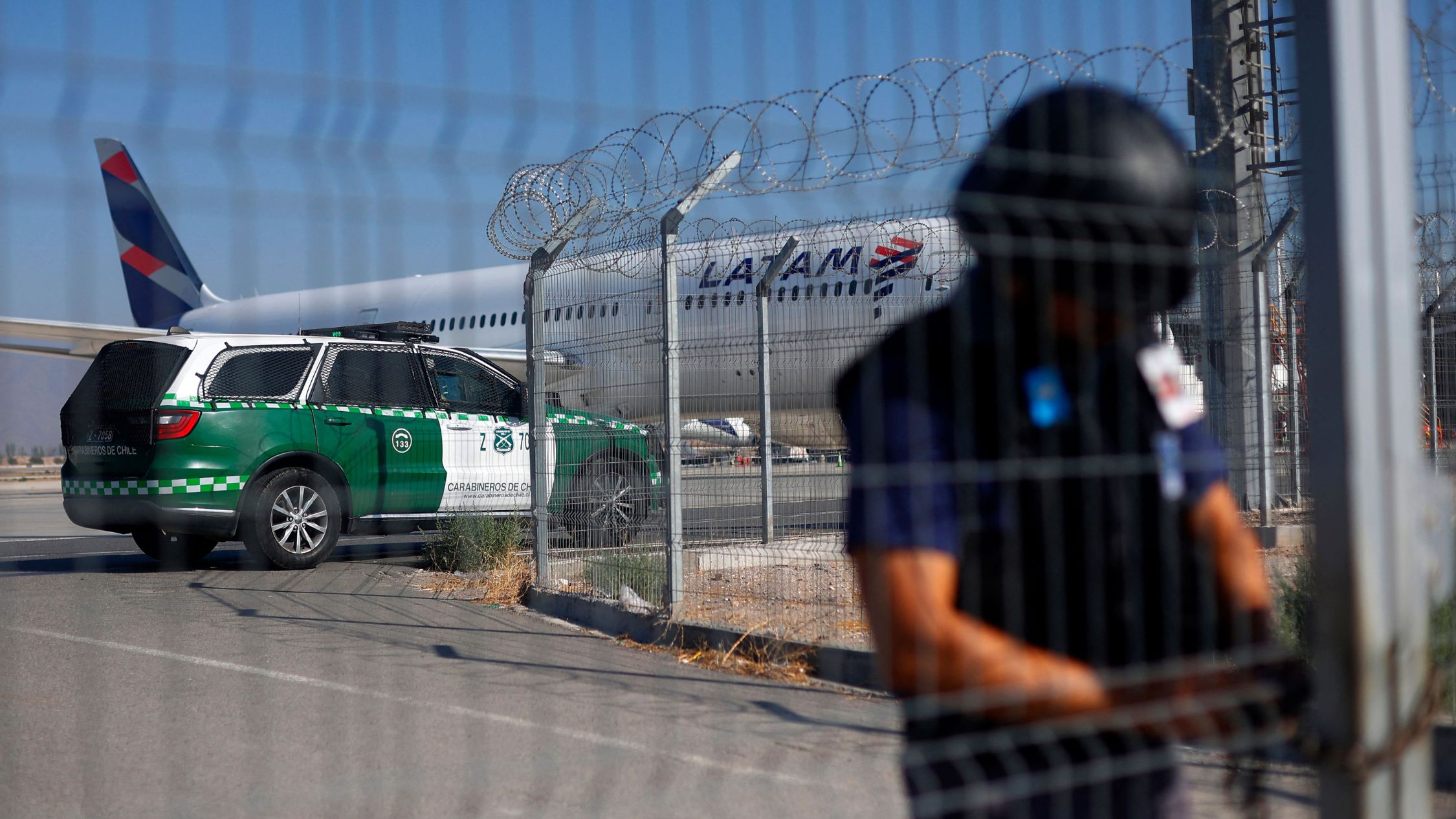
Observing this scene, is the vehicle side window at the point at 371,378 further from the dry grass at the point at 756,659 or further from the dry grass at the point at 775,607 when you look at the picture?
the dry grass at the point at 756,659

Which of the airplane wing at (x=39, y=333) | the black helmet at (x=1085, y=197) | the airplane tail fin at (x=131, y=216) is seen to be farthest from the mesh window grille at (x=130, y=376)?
the black helmet at (x=1085, y=197)

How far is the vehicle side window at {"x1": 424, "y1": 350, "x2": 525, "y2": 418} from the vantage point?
32.4ft

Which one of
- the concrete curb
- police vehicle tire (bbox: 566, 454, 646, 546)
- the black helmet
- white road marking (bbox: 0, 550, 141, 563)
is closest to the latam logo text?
police vehicle tire (bbox: 566, 454, 646, 546)

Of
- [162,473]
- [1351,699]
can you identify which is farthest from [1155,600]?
[162,473]

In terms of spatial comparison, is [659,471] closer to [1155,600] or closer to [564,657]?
[564,657]

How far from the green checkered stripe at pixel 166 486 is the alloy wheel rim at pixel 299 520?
1.14 feet

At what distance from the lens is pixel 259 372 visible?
8.94 meters

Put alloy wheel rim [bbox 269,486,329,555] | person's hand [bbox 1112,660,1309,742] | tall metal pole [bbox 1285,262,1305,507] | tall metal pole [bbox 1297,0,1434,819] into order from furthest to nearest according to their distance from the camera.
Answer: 1. alloy wheel rim [bbox 269,486,329,555]
2. tall metal pole [bbox 1285,262,1305,507]
3. tall metal pole [bbox 1297,0,1434,819]
4. person's hand [bbox 1112,660,1309,742]

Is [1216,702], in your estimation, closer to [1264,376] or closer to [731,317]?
[731,317]

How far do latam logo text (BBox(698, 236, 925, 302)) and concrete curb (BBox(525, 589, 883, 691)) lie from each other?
177 cm

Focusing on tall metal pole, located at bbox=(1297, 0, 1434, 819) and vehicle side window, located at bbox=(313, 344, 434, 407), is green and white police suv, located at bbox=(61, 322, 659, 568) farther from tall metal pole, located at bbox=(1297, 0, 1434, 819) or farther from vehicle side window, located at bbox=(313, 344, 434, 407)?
tall metal pole, located at bbox=(1297, 0, 1434, 819)

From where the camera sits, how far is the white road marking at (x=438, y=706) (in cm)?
412

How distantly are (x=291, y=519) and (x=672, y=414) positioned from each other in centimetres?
387

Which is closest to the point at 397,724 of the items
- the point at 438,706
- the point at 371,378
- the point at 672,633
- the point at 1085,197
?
the point at 438,706
